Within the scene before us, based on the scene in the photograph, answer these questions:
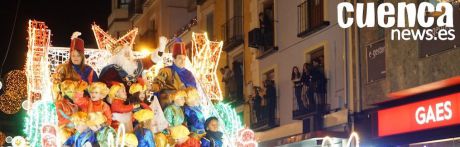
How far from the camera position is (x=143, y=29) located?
153ft

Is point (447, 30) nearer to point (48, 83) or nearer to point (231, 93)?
point (48, 83)

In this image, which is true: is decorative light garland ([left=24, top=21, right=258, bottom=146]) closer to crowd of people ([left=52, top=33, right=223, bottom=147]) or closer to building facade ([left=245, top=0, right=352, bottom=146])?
crowd of people ([left=52, top=33, right=223, bottom=147])

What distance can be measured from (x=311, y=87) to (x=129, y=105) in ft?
37.0

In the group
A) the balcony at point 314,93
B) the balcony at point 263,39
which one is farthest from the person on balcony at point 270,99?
the balcony at point 314,93

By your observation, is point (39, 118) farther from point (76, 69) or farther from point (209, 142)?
point (209, 142)

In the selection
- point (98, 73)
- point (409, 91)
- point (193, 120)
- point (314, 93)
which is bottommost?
point (193, 120)

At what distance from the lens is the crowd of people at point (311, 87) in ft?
78.3

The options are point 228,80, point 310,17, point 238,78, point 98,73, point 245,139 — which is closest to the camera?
point 98,73

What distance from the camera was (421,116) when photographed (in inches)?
720

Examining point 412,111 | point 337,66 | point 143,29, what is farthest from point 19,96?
point 143,29

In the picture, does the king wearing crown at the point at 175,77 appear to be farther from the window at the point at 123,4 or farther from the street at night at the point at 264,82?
the window at the point at 123,4

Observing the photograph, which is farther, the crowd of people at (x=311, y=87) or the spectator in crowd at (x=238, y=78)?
the spectator in crowd at (x=238, y=78)

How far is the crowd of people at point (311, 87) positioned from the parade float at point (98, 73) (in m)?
7.18

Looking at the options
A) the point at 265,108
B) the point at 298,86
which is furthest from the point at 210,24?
the point at 298,86
